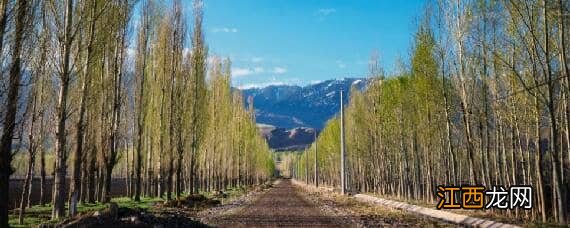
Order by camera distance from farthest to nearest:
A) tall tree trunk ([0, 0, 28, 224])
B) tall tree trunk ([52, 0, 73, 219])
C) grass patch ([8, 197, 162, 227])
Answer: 1. grass patch ([8, 197, 162, 227])
2. tall tree trunk ([52, 0, 73, 219])
3. tall tree trunk ([0, 0, 28, 224])

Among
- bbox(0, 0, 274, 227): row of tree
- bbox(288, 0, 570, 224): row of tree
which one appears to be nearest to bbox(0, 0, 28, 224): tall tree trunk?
bbox(0, 0, 274, 227): row of tree

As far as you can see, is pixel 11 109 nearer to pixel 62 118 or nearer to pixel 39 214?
pixel 62 118

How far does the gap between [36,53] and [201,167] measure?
44.3 meters

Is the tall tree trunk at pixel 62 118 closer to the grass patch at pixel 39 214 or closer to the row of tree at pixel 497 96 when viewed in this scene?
the grass patch at pixel 39 214

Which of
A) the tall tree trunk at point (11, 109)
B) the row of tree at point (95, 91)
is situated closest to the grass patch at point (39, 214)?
the row of tree at point (95, 91)

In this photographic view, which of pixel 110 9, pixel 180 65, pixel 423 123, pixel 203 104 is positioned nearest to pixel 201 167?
pixel 203 104

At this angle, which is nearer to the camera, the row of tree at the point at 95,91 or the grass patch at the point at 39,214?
the row of tree at the point at 95,91

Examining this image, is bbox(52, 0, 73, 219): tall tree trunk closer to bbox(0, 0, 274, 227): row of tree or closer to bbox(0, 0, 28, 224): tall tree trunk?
bbox(0, 0, 274, 227): row of tree

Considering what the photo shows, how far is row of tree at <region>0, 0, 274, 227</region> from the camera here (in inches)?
489

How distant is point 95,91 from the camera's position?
24422mm

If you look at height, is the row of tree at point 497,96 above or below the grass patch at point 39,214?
above

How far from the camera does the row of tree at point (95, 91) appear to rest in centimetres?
1242

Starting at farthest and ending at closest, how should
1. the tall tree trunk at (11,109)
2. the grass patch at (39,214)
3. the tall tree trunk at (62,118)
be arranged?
the grass patch at (39,214)
the tall tree trunk at (62,118)
the tall tree trunk at (11,109)

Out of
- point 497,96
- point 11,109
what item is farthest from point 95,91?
point 497,96
